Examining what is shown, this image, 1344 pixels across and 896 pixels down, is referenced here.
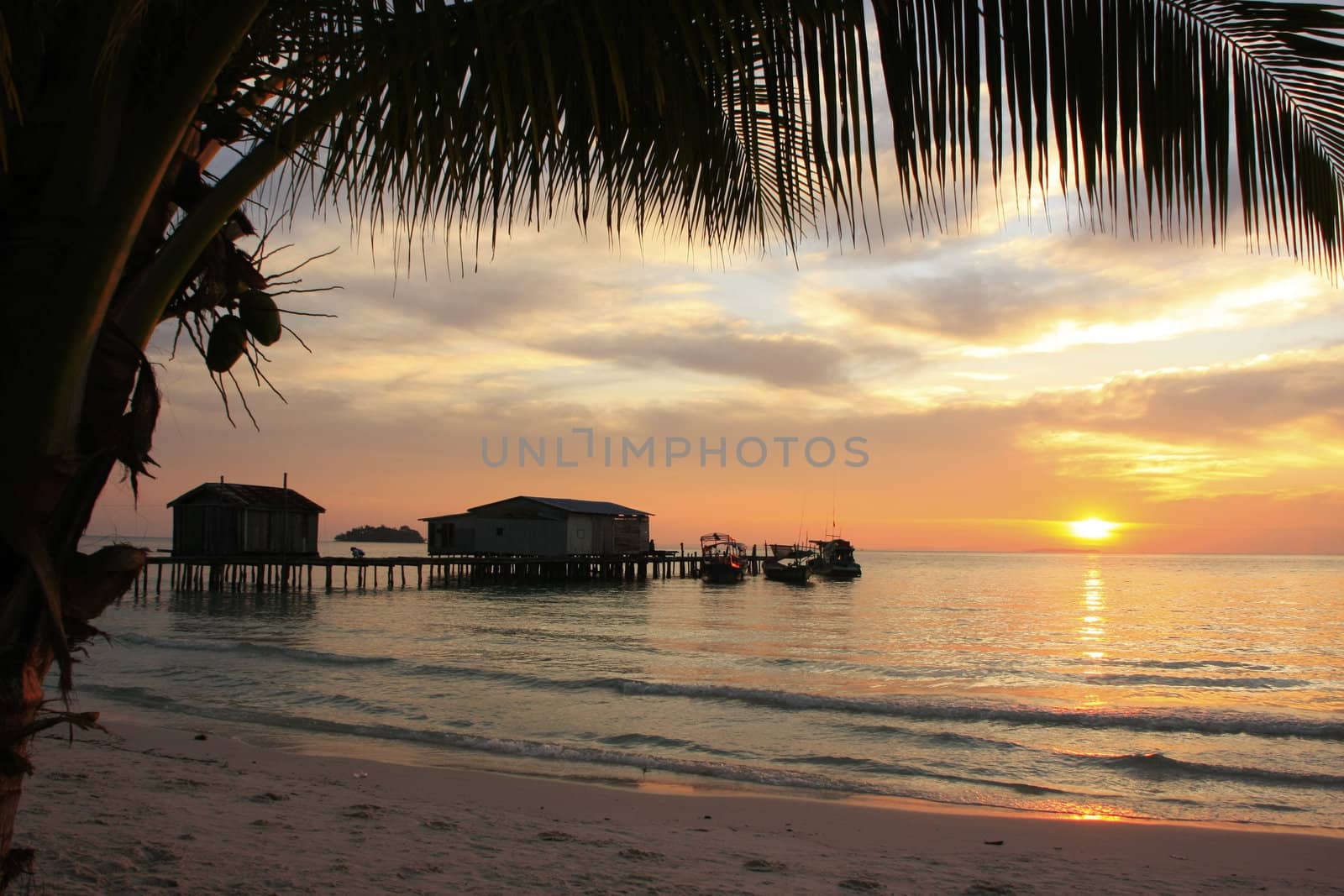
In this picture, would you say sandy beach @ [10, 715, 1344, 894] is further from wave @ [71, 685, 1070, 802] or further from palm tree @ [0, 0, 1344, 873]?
palm tree @ [0, 0, 1344, 873]

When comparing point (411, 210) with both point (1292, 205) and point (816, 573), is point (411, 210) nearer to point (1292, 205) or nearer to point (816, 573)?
point (1292, 205)

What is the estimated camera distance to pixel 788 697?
54.3 feet

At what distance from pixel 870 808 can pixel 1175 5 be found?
8861 mm

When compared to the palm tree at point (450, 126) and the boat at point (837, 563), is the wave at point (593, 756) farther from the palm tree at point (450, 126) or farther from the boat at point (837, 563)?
the boat at point (837, 563)

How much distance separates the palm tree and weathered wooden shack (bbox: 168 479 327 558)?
146 ft

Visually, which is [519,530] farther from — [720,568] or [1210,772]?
[1210,772]

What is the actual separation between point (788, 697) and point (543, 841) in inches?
387

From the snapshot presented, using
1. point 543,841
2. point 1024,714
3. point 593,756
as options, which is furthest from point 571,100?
point 1024,714

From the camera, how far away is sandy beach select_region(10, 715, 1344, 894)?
5895mm

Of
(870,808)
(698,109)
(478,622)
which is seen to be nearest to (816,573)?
(478,622)

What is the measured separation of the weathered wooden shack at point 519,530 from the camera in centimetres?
5219

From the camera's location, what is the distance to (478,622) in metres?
33.1

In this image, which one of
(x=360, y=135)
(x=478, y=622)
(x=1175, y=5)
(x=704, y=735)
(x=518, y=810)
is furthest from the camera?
(x=478, y=622)

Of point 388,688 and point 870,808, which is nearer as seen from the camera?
point 870,808
